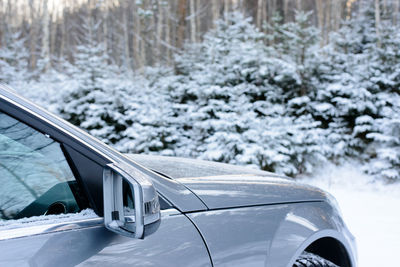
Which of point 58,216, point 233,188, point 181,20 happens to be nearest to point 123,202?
point 58,216

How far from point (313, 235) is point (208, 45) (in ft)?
28.1

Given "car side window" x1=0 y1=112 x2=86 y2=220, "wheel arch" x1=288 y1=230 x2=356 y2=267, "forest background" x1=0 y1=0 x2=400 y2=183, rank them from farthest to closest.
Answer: "forest background" x1=0 y1=0 x2=400 y2=183
"wheel arch" x1=288 y1=230 x2=356 y2=267
"car side window" x1=0 y1=112 x2=86 y2=220

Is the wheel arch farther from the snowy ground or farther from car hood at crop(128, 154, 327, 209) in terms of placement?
the snowy ground

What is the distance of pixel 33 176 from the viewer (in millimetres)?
1210

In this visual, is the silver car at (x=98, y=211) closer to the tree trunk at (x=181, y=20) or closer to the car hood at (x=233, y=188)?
the car hood at (x=233, y=188)

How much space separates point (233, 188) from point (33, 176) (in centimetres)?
85

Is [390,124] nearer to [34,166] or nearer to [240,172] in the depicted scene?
[240,172]

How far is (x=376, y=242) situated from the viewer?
419cm

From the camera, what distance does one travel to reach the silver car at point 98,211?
1060 millimetres

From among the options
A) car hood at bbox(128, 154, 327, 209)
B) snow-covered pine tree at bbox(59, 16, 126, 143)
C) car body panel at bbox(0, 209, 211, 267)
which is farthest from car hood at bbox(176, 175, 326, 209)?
snow-covered pine tree at bbox(59, 16, 126, 143)

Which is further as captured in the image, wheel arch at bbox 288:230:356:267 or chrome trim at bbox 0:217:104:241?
wheel arch at bbox 288:230:356:267

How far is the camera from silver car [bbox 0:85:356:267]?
1.06 meters

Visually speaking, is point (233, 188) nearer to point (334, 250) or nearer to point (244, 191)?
point (244, 191)

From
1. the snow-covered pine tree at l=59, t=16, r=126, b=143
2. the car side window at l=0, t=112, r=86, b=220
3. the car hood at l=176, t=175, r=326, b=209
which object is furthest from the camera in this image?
the snow-covered pine tree at l=59, t=16, r=126, b=143
